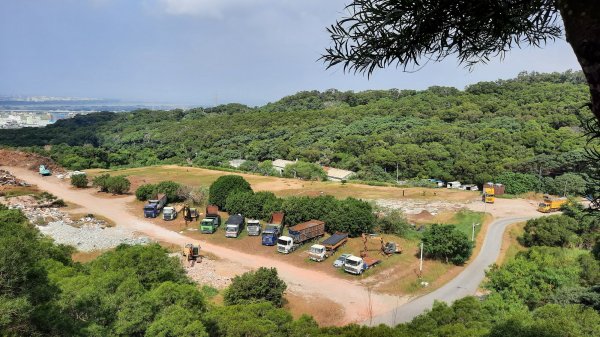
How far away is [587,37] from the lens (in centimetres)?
188

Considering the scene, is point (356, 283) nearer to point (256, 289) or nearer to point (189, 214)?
point (256, 289)

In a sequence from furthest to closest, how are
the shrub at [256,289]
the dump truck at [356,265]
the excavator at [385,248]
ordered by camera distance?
the excavator at [385,248] → the dump truck at [356,265] → the shrub at [256,289]

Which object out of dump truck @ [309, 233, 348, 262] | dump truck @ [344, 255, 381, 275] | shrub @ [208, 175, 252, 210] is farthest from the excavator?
shrub @ [208, 175, 252, 210]

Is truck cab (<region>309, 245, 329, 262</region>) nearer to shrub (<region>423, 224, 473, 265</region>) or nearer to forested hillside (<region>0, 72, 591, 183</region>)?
shrub (<region>423, 224, 473, 265</region>)

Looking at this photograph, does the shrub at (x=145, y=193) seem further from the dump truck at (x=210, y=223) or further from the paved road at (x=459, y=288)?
the paved road at (x=459, y=288)

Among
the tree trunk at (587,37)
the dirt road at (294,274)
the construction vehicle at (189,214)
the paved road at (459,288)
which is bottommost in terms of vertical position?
the dirt road at (294,274)

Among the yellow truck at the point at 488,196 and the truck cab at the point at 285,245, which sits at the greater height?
the yellow truck at the point at 488,196

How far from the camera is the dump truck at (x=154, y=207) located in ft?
86.5

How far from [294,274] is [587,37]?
55.9 feet

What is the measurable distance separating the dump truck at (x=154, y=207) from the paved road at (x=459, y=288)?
17831 mm

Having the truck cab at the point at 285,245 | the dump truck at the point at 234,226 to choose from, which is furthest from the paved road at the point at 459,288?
the dump truck at the point at 234,226

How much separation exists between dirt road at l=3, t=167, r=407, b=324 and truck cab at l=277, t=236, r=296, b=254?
0.84 metres

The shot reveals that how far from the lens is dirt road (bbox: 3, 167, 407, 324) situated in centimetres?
1519

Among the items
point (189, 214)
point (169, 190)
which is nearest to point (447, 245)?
point (189, 214)
